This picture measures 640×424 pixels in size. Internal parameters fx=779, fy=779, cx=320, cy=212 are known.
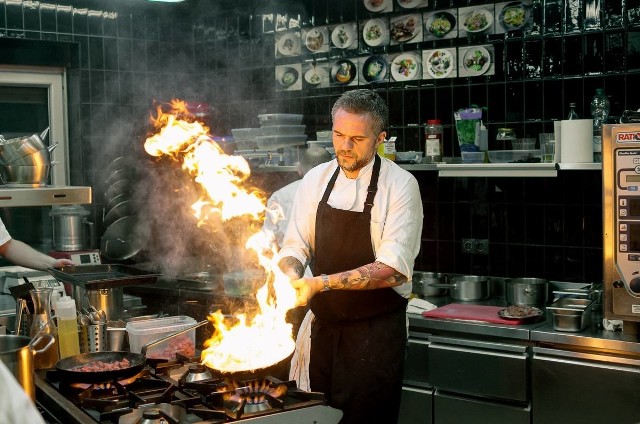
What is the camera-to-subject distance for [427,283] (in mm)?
4988

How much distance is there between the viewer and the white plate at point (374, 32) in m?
5.45

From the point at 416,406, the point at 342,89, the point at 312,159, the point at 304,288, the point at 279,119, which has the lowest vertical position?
the point at 416,406

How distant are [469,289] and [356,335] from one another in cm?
158

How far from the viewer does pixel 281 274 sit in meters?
3.34

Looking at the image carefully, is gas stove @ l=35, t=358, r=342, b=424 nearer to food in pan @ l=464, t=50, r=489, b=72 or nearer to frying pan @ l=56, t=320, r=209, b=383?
frying pan @ l=56, t=320, r=209, b=383

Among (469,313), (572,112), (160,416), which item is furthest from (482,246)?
(160,416)

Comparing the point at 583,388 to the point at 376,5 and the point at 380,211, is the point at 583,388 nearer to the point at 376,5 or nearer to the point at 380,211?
the point at 380,211

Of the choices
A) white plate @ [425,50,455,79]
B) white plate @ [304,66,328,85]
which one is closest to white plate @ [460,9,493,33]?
white plate @ [425,50,455,79]

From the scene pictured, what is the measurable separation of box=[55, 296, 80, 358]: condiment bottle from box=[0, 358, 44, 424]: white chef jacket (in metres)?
2.17

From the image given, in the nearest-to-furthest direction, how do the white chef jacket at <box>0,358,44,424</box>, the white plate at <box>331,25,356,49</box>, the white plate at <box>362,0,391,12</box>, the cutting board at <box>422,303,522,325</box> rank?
the white chef jacket at <box>0,358,44,424</box>, the cutting board at <box>422,303,522,325</box>, the white plate at <box>362,0,391,12</box>, the white plate at <box>331,25,356,49</box>

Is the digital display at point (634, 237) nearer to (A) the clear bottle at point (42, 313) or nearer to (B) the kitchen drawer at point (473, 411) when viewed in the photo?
(B) the kitchen drawer at point (473, 411)

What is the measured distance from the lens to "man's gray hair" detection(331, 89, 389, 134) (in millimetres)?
3383

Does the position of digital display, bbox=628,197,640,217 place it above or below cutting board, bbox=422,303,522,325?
above

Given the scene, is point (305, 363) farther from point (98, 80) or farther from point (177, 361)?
point (98, 80)
